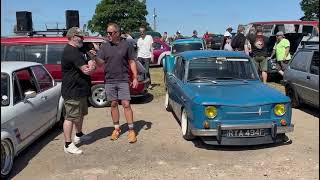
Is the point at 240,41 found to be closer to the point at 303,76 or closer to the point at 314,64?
the point at 303,76

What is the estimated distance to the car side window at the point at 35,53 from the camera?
1016 cm

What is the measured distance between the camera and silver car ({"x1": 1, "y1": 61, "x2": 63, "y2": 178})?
5.64 m

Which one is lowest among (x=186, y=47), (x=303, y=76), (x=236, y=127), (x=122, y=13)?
(x=236, y=127)

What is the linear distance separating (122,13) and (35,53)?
6122 cm

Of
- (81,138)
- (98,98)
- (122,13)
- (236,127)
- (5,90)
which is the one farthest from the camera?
(122,13)

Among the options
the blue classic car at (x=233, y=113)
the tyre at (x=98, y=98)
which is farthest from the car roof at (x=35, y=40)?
the blue classic car at (x=233, y=113)

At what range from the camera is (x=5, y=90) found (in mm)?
6059

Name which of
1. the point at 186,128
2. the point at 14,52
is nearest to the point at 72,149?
the point at 186,128

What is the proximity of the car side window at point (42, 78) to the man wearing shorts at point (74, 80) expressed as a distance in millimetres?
946

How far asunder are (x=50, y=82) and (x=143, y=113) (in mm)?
2577

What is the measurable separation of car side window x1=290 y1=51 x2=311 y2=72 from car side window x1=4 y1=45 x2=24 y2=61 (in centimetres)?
600

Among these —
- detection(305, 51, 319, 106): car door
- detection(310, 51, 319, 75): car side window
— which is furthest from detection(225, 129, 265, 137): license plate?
detection(310, 51, 319, 75): car side window

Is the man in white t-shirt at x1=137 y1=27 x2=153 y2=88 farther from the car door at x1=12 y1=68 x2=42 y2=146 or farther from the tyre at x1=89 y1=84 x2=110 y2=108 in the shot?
the car door at x1=12 y1=68 x2=42 y2=146

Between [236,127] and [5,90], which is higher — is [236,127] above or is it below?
below
